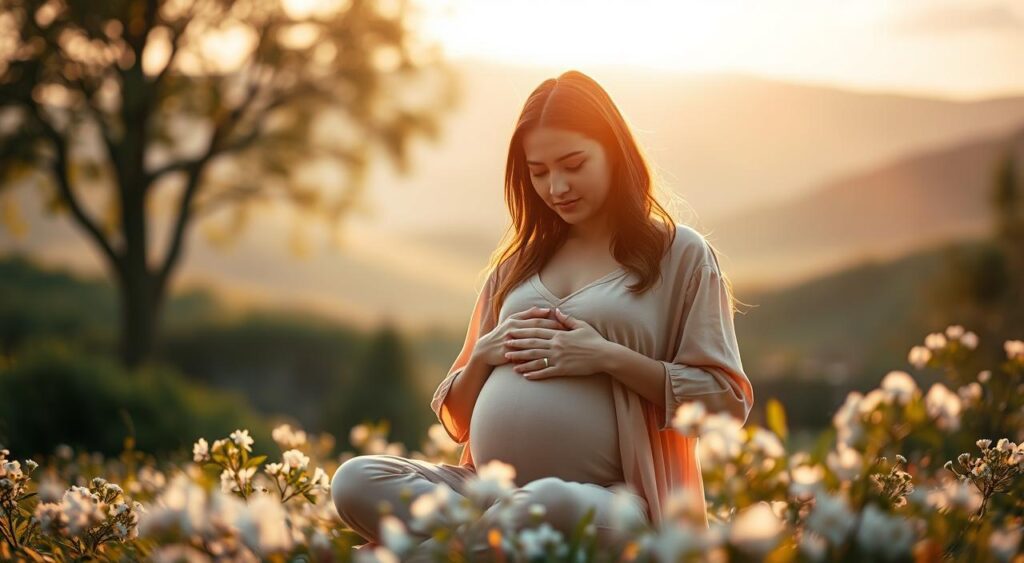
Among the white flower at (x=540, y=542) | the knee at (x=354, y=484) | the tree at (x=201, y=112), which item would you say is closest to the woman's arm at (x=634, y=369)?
the knee at (x=354, y=484)

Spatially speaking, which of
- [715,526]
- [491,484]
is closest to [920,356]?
[715,526]

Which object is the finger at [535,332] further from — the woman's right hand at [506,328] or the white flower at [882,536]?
the white flower at [882,536]

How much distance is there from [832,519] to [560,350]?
126 centimetres

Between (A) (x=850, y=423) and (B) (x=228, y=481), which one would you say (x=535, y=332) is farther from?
(A) (x=850, y=423)

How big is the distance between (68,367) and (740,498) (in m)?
8.02

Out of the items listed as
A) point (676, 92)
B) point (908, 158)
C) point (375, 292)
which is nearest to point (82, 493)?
point (375, 292)

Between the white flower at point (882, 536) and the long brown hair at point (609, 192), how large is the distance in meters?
1.35

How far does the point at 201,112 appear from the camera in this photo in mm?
14984

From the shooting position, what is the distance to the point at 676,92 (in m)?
35.0

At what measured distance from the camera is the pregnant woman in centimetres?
300

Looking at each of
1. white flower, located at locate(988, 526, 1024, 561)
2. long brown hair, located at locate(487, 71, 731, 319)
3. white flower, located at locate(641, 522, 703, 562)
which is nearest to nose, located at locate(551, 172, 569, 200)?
long brown hair, located at locate(487, 71, 731, 319)

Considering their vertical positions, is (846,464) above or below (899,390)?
below

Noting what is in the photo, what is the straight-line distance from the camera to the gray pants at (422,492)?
2.60m

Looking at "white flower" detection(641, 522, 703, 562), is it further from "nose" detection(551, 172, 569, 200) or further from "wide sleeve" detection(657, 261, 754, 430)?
"nose" detection(551, 172, 569, 200)
